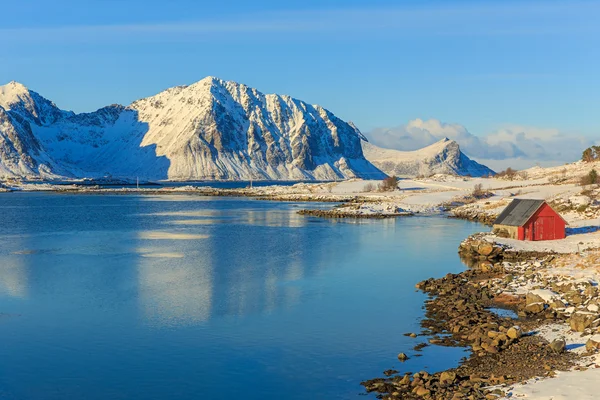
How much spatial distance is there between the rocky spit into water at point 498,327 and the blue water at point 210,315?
0.99 m

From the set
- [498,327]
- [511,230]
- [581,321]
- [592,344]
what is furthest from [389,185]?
[592,344]

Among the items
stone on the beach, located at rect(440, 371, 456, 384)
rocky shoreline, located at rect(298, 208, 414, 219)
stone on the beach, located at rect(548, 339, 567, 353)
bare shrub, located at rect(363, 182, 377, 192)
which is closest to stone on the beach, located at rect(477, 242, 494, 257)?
stone on the beach, located at rect(548, 339, 567, 353)

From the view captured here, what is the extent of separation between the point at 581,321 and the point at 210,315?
44.3ft

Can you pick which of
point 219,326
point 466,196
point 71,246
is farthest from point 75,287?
point 466,196

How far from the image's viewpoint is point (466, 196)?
10525cm

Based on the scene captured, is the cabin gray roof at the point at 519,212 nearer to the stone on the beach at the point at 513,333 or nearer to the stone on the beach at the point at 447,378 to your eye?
the stone on the beach at the point at 513,333

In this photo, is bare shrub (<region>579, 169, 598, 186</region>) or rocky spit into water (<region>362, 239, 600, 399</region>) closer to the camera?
rocky spit into water (<region>362, 239, 600, 399</region>)

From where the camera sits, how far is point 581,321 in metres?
21.7

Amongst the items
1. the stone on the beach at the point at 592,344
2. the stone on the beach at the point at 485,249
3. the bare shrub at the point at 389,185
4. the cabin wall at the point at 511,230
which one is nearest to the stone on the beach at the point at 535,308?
the stone on the beach at the point at 592,344

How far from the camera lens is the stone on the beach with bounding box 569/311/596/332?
2153cm

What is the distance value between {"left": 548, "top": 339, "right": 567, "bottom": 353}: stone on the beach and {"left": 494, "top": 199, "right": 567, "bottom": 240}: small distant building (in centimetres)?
2704

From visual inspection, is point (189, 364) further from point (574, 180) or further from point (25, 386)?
point (574, 180)

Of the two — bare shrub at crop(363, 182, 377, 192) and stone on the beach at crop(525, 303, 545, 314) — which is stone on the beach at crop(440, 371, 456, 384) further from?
bare shrub at crop(363, 182, 377, 192)

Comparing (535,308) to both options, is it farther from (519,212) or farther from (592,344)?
(519,212)
